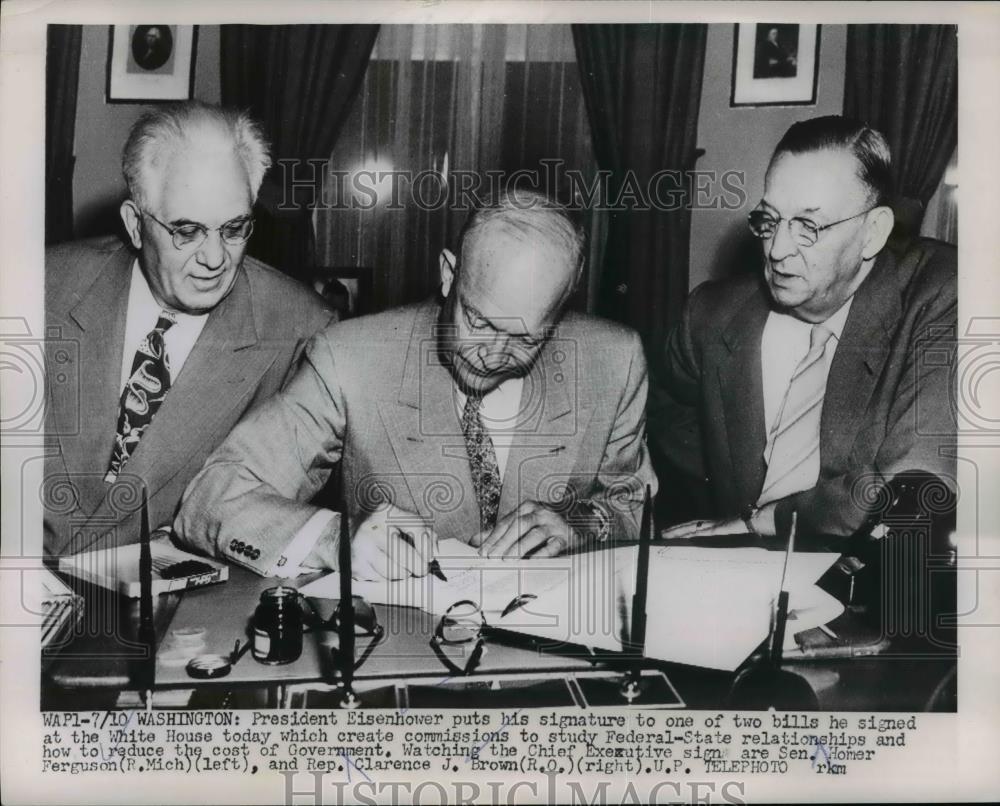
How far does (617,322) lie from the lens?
2.23 metres

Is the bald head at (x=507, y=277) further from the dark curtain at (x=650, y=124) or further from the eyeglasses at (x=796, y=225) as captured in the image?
the eyeglasses at (x=796, y=225)

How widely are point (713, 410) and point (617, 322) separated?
0.34 metres

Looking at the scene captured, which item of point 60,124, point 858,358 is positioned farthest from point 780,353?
point 60,124

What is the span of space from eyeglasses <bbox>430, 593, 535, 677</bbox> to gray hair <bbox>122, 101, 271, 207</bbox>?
1183 mm

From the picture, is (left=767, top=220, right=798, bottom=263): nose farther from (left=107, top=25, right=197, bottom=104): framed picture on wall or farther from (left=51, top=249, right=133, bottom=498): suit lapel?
(left=51, top=249, right=133, bottom=498): suit lapel

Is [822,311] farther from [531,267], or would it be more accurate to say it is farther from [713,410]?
[531,267]

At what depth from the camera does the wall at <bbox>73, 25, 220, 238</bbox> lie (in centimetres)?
222

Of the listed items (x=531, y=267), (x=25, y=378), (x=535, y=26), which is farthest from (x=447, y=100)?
(x=25, y=378)

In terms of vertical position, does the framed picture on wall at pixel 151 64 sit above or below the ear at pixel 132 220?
above

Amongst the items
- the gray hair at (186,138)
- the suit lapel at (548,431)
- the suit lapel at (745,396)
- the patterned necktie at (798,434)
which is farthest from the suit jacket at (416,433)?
the gray hair at (186,138)

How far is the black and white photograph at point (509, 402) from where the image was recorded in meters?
2.20

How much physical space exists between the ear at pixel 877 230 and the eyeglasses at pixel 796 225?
24 millimetres

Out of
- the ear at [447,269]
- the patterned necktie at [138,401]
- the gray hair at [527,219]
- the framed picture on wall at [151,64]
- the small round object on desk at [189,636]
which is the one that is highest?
the framed picture on wall at [151,64]

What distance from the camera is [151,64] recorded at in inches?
87.2
